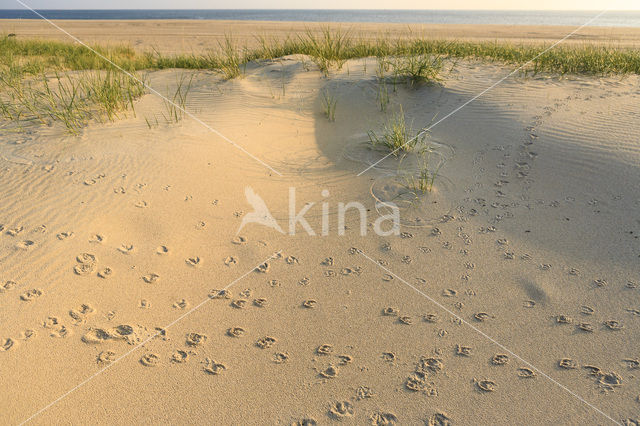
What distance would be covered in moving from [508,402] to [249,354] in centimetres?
128

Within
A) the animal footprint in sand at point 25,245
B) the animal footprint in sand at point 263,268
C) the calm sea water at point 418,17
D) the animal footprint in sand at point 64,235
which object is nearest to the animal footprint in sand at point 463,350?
the animal footprint in sand at point 263,268

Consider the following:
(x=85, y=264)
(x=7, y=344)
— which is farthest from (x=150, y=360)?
(x=85, y=264)

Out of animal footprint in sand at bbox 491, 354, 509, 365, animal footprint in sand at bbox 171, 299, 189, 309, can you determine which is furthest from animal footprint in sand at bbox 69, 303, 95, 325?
animal footprint in sand at bbox 491, 354, 509, 365

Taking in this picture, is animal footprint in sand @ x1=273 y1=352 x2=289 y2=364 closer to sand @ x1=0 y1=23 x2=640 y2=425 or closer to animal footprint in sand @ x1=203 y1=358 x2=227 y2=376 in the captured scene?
sand @ x1=0 y1=23 x2=640 y2=425

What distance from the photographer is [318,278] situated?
265 cm

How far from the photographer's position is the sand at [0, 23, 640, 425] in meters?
1.88

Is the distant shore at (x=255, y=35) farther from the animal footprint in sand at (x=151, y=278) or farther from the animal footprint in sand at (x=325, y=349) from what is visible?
the animal footprint in sand at (x=325, y=349)

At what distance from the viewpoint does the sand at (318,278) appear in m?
1.88

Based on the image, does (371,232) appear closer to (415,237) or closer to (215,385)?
(415,237)

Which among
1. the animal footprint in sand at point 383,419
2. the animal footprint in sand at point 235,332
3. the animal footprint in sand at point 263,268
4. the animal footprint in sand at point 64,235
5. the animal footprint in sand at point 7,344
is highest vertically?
the animal footprint in sand at point 64,235

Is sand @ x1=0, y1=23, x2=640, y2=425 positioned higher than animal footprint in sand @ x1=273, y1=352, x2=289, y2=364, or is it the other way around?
sand @ x1=0, y1=23, x2=640, y2=425

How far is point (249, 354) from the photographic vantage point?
2109 mm

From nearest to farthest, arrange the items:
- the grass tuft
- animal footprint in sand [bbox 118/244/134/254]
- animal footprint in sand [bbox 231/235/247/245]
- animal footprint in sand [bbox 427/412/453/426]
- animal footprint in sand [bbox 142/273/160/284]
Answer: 1. animal footprint in sand [bbox 427/412/453/426]
2. animal footprint in sand [bbox 142/273/160/284]
3. animal footprint in sand [bbox 118/244/134/254]
4. animal footprint in sand [bbox 231/235/247/245]
5. the grass tuft

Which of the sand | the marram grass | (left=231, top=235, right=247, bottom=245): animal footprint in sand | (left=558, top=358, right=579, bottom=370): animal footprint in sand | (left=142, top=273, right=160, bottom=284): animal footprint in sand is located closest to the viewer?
the sand
